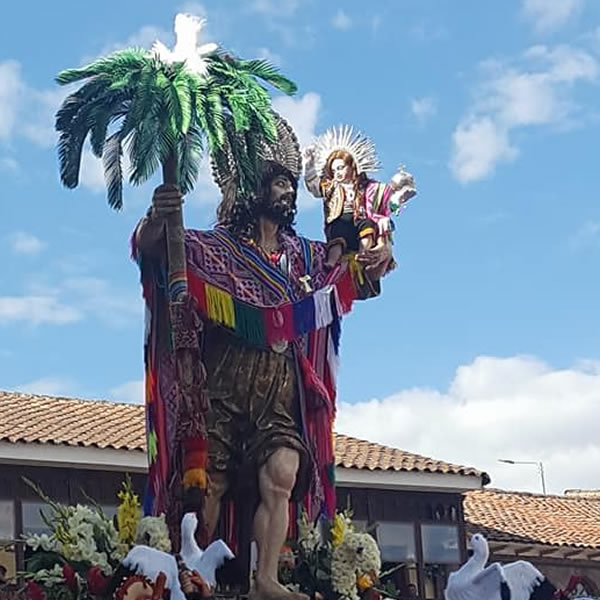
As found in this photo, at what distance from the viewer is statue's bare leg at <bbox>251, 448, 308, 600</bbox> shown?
8.63 metres

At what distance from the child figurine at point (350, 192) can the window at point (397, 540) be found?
41.7 ft

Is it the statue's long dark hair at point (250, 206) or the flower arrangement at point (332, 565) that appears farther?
the statue's long dark hair at point (250, 206)

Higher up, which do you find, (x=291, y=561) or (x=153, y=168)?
(x=153, y=168)

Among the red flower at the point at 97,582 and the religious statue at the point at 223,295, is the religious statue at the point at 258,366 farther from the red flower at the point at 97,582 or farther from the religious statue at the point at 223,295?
the red flower at the point at 97,582

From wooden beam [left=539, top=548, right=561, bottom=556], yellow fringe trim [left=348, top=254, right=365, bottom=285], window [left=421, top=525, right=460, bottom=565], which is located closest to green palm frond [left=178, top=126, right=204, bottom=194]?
yellow fringe trim [left=348, top=254, right=365, bottom=285]

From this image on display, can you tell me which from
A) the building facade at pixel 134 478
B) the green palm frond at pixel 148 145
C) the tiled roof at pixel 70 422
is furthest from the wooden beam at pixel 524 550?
the green palm frond at pixel 148 145

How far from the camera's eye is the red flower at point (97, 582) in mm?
7793

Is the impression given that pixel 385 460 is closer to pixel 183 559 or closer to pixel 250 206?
pixel 250 206

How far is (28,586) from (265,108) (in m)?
3.30

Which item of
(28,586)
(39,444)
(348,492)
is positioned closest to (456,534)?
(348,492)

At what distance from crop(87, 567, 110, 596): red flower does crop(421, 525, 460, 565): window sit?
50.3 ft

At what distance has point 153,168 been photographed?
354 inches

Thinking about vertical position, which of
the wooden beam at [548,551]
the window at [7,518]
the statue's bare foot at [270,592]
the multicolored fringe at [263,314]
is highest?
the multicolored fringe at [263,314]

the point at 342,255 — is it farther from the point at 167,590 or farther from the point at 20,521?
the point at 20,521
